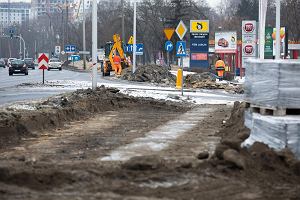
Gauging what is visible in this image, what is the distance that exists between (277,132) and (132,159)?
2.41 meters

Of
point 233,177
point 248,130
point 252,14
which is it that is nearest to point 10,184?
point 233,177

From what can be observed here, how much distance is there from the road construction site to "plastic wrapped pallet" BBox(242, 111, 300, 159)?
205 millimetres

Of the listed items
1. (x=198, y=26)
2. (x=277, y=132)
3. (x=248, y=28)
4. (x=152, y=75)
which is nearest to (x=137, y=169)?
(x=277, y=132)

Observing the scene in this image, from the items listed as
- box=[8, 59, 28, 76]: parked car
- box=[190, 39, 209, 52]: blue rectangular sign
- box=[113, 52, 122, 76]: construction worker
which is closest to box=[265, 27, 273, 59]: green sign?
box=[190, 39, 209, 52]: blue rectangular sign

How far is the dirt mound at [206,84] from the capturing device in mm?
36219

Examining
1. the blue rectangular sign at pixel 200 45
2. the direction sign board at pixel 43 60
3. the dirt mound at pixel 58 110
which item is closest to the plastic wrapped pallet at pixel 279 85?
the dirt mound at pixel 58 110

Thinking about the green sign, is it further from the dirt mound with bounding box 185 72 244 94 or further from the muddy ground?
the muddy ground

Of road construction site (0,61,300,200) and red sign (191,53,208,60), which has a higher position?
red sign (191,53,208,60)

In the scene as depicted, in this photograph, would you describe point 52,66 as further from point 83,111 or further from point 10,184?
point 10,184

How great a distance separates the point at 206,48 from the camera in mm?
46812

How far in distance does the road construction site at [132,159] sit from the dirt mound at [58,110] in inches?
1.5

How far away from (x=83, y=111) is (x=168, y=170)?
11489 mm

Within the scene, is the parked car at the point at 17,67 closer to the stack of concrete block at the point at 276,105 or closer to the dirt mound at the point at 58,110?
the dirt mound at the point at 58,110

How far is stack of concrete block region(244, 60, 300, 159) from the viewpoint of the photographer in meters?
10.5
